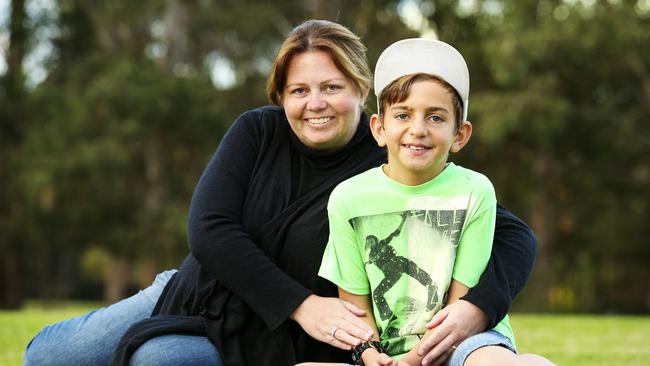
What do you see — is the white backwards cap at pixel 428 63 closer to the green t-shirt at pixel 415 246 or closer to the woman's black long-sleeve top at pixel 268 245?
the green t-shirt at pixel 415 246

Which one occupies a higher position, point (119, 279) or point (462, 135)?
point (462, 135)

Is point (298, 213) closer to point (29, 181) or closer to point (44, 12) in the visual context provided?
point (29, 181)

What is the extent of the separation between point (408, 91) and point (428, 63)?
0.39 ft

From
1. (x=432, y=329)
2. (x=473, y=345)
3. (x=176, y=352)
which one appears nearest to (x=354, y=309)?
(x=432, y=329)

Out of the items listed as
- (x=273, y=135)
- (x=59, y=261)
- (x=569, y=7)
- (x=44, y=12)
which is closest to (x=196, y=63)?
(x=44, y=12)

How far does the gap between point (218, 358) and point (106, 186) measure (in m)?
20.6

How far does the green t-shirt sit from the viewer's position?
3.08m

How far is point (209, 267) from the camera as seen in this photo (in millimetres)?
3428

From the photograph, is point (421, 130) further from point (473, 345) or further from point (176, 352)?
point (176, 352)

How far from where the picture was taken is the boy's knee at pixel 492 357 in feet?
9.16

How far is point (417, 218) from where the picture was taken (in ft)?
10.2

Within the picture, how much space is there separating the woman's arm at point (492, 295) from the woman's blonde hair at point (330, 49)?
75cm

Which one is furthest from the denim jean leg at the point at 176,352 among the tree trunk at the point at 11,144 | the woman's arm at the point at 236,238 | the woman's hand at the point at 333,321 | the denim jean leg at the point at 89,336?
the tree trunk at the point at 11,144

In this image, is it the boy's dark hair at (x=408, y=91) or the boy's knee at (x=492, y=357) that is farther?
the boy's dark hair at (x=408, y=91)
